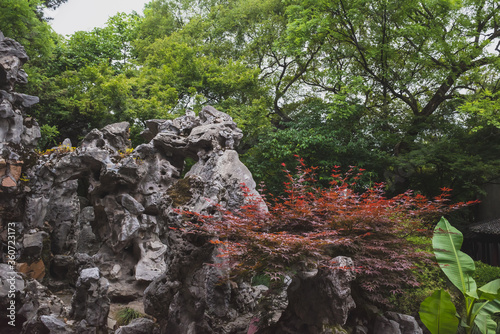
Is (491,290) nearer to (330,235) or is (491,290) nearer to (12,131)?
(330,235)

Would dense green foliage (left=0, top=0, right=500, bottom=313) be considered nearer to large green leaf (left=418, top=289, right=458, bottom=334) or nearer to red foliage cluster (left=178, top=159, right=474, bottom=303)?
red foliage cluster (left=178, top=159, right=474, bottom=303)

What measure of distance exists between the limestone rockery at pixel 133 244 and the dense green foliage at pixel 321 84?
431 centimetres

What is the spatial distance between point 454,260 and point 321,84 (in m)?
12.0

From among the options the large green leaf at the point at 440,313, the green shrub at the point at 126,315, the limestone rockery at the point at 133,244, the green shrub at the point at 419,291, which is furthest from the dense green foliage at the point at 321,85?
the large green leaf at the point at 440,313

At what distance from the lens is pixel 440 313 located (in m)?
4.13

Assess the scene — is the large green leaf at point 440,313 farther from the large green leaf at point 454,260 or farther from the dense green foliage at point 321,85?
the dense green foliage at point 321,85

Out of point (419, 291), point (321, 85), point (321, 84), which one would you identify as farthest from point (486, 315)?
point (321, 84)

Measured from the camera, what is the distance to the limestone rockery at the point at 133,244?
14.9ft

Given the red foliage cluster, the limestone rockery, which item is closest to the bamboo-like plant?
the red foliage cluster

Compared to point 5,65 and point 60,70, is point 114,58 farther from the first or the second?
point 5,65

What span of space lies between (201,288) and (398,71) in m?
11.5

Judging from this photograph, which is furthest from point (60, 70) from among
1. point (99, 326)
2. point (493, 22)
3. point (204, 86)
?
point (493, 22)

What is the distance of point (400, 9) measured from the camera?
11.3 meters

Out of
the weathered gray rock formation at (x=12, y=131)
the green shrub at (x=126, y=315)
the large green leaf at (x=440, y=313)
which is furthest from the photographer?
the weathered gray rock formation at (x=12, y=131)
